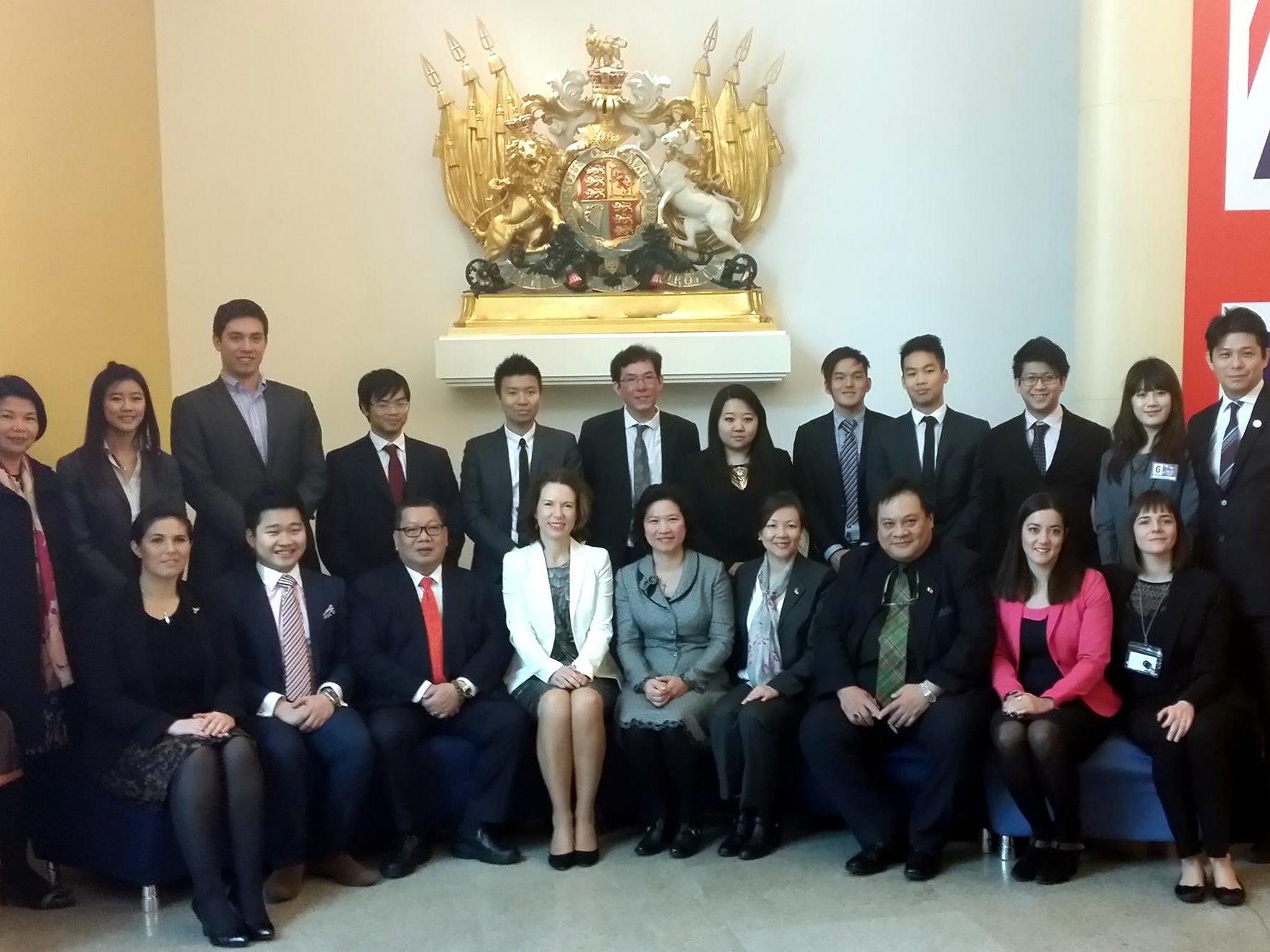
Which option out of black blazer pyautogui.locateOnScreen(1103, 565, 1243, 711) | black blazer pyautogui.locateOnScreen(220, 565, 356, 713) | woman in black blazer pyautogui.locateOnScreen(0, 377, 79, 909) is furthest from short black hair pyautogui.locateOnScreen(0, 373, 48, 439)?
black blazer pyautogui.locateOnScreen(1103, 565, 1243, 711)

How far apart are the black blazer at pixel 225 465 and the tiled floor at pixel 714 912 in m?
1.10

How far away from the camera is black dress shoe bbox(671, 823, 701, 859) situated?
142 inches

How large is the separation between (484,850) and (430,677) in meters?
0.55

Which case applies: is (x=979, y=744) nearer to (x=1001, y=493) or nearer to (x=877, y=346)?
(x=1001, y=493)

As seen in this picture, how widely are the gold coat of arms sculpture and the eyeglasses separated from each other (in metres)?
1.91

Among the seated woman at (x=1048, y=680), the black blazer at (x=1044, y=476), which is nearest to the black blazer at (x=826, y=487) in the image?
the black blazer at (x=1044, y=476)

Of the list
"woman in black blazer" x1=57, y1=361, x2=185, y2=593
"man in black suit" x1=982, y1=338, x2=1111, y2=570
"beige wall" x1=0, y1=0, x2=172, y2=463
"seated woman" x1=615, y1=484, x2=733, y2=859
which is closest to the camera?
"woman in black blazer" x1=57, y1=361, x2=185, y2=593

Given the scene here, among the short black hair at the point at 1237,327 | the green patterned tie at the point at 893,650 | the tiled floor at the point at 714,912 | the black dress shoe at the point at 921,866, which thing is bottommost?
the tiled floor at the point at 714,912

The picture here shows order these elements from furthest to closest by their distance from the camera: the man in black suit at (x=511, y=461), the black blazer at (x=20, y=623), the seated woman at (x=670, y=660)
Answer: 1. the man in black suit at (x=511, y=461)
2. the seated woman at (x=670, y=660)
3. the black blazer at (x=20, y=623)

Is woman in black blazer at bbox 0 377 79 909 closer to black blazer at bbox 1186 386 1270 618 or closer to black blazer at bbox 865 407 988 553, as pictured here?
black blazer at bbox 865 407 988 553


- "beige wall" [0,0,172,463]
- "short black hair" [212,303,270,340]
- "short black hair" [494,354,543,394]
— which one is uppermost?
"beige wall" [0,0,172,463]

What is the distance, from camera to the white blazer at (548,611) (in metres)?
3.81

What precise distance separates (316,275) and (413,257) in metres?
0.47

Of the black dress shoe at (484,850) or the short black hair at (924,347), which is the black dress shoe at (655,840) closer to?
the black dress shoe at (484,850)
